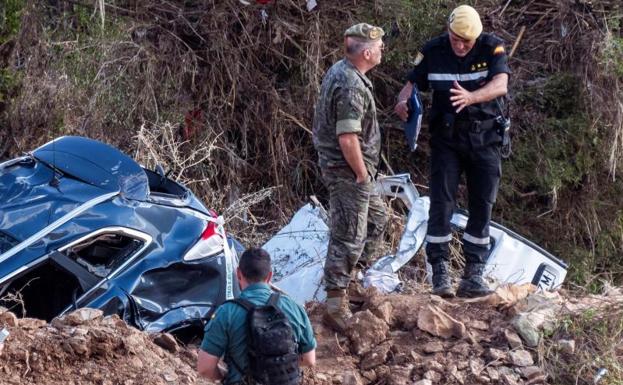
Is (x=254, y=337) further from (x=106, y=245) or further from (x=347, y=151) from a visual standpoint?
(x=347, y=151)

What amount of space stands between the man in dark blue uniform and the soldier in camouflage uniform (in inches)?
18.9

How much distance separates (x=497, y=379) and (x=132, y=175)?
2485mm

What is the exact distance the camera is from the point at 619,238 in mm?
10156

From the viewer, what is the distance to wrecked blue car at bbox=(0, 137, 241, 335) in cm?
575

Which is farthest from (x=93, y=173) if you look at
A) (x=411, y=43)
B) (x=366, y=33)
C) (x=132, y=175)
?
(x=411, y=43)

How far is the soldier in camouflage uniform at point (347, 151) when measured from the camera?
6.25 meters

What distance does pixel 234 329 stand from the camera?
4172 mm

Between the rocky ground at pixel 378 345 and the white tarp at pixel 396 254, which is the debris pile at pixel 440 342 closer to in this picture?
the rocky ground at pixel 378 345

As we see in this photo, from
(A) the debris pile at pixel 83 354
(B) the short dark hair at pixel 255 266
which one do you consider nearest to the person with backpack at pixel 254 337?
(B) the short dark hair at pixel 255 266

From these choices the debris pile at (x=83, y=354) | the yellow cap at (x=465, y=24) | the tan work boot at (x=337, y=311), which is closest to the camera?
the debris pile at (x=83, y=354)

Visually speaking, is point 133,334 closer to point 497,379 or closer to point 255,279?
point 255,279

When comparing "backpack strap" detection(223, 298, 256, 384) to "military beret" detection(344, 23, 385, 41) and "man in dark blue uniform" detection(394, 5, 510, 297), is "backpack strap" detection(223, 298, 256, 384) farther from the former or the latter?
"man in dark blue uniform" detection(394, 5, 510, 297)

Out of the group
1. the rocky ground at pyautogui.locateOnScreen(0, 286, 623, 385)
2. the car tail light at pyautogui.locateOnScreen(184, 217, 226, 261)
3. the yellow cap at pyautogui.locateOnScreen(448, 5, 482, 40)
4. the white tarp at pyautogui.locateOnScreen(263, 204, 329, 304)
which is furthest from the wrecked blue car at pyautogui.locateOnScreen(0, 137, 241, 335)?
the yellow cap at pyautogui.locateOnScreen(448, 5, 482, 40)

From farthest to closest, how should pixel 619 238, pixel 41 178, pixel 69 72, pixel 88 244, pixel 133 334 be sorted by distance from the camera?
pixel 619 238, pixel 69 72, pixel 41 178, pixel 88 244, pixel 133 334
